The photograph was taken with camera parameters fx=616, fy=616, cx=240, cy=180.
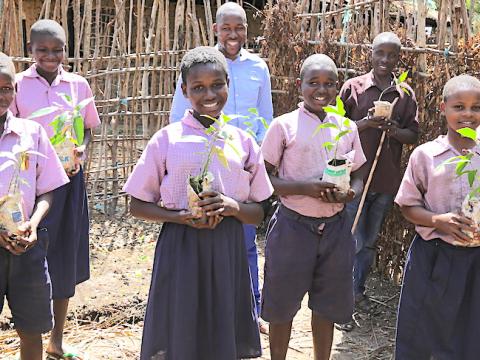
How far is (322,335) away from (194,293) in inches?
37.7

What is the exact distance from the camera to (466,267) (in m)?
2.61

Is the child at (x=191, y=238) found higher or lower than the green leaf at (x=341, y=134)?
lower

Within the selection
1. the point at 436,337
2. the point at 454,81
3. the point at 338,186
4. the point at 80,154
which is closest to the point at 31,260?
the point at 80,154

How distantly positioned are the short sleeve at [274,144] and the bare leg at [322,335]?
80cm

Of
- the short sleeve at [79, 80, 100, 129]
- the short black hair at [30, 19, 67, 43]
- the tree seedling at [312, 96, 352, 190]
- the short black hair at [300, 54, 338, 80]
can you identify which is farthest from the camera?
the short sleeve at [79, 80, 100, 129]

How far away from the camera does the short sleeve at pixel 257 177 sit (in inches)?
100.0

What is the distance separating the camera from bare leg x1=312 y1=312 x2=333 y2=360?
304cm

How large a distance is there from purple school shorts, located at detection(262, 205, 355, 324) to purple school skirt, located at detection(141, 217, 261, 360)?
1.71 feet

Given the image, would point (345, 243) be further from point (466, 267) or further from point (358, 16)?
point (358, 16)

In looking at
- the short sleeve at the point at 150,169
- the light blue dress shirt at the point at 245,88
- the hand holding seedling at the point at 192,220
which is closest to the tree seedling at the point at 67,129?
the short sleeve at the point at 150,169

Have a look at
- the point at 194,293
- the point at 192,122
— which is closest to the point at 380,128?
the point at 192,122

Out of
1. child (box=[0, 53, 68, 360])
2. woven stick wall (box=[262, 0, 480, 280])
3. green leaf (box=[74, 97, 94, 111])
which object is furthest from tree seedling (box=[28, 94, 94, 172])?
woven stick wall (box=[262, 0, 480, 280])

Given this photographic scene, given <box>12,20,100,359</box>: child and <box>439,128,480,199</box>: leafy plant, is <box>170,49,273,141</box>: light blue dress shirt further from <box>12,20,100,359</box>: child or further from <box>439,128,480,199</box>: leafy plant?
<box>439,128,480,199</box>: leafy plant

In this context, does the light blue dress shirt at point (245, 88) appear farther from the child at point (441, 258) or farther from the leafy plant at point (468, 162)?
the leafy plant at point (468, 162)
